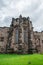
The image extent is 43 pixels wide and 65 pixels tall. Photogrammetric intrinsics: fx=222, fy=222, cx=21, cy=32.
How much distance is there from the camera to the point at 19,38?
47.8m

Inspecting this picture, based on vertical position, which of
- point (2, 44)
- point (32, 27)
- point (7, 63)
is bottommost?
point (7, 63)

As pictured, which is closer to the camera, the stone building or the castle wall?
the stone building

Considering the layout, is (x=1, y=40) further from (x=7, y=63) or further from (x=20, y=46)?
(x=7, y=63)

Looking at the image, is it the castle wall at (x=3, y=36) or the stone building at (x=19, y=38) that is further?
the castle wall at (x=3, y=36)

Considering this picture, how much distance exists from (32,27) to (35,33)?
2030 millimetres

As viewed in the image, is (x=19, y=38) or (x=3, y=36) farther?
(x=3, y=36)

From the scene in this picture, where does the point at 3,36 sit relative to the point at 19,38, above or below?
above

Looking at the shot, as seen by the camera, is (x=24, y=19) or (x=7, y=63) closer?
(x=7, y=63)

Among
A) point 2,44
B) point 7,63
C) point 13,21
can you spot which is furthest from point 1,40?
point 7,63

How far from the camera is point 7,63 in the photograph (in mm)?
23641

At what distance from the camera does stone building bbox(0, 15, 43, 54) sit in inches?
1852

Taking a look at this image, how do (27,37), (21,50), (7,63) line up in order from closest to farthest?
(7,63)
(21,50)
(27,37)

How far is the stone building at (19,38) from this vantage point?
47.0 metres

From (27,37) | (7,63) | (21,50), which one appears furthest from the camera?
(27,37)
